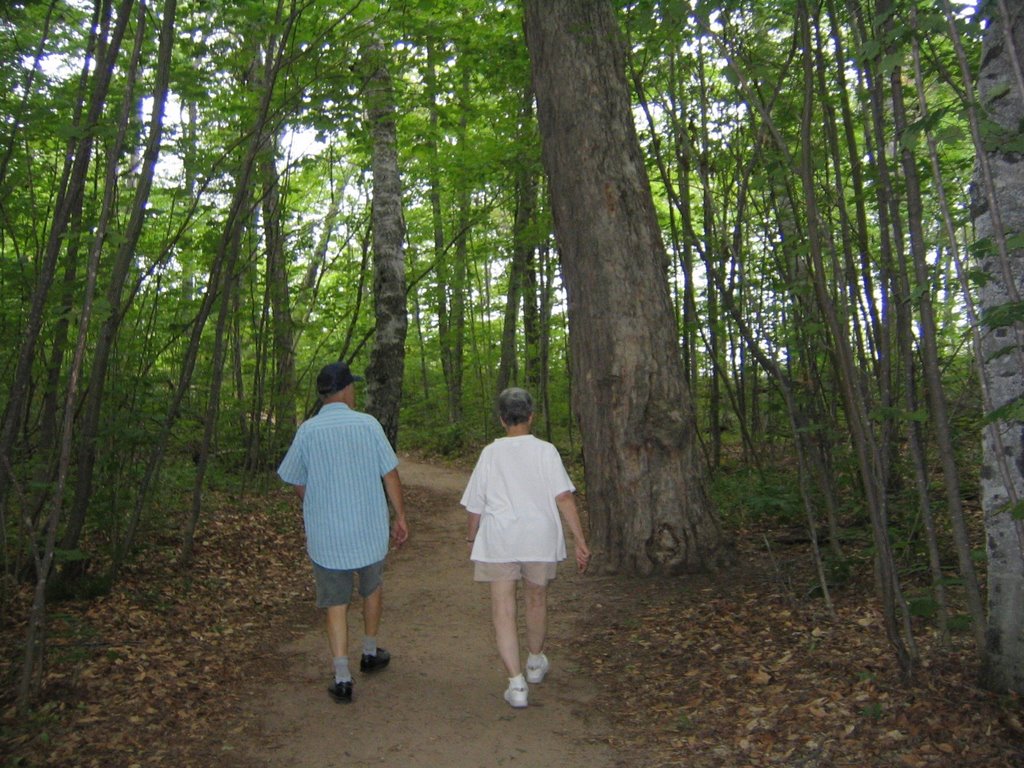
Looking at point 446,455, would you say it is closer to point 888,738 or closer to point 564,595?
point 564,595

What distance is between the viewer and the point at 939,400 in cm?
388

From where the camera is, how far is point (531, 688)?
525cm

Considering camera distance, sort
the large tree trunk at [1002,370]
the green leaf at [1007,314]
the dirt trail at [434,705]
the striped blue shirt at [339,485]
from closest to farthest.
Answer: the green leaf at [1007,314], the large tree trunk at [1002,370], the dirt trail at [434,705], the striped blue shirt at [339,485]

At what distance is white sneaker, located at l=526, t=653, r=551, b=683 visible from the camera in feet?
17.2

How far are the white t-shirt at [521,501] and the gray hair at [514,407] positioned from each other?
0.13 m

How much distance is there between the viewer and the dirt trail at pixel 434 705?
434 centimetres

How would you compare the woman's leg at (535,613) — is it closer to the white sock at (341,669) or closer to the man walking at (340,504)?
the man walking at (340,504)

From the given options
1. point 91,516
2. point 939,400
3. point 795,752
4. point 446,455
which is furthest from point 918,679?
point 446,455

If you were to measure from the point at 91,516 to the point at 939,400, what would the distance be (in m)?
6.38

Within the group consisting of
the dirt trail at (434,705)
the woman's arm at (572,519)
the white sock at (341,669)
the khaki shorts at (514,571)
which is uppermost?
the woman's arm at (572,519)

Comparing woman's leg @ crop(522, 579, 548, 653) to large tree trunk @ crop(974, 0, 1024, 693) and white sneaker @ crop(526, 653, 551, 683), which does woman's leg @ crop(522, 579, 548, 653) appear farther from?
large tree trunk @ crop(974, 0, 1024, 693)

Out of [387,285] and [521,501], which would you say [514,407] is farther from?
[387,285]

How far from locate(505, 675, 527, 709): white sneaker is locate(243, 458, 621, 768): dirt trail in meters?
0.06

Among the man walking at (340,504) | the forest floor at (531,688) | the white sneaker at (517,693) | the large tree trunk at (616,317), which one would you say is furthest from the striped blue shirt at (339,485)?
the large tree trunk at (616,317)
